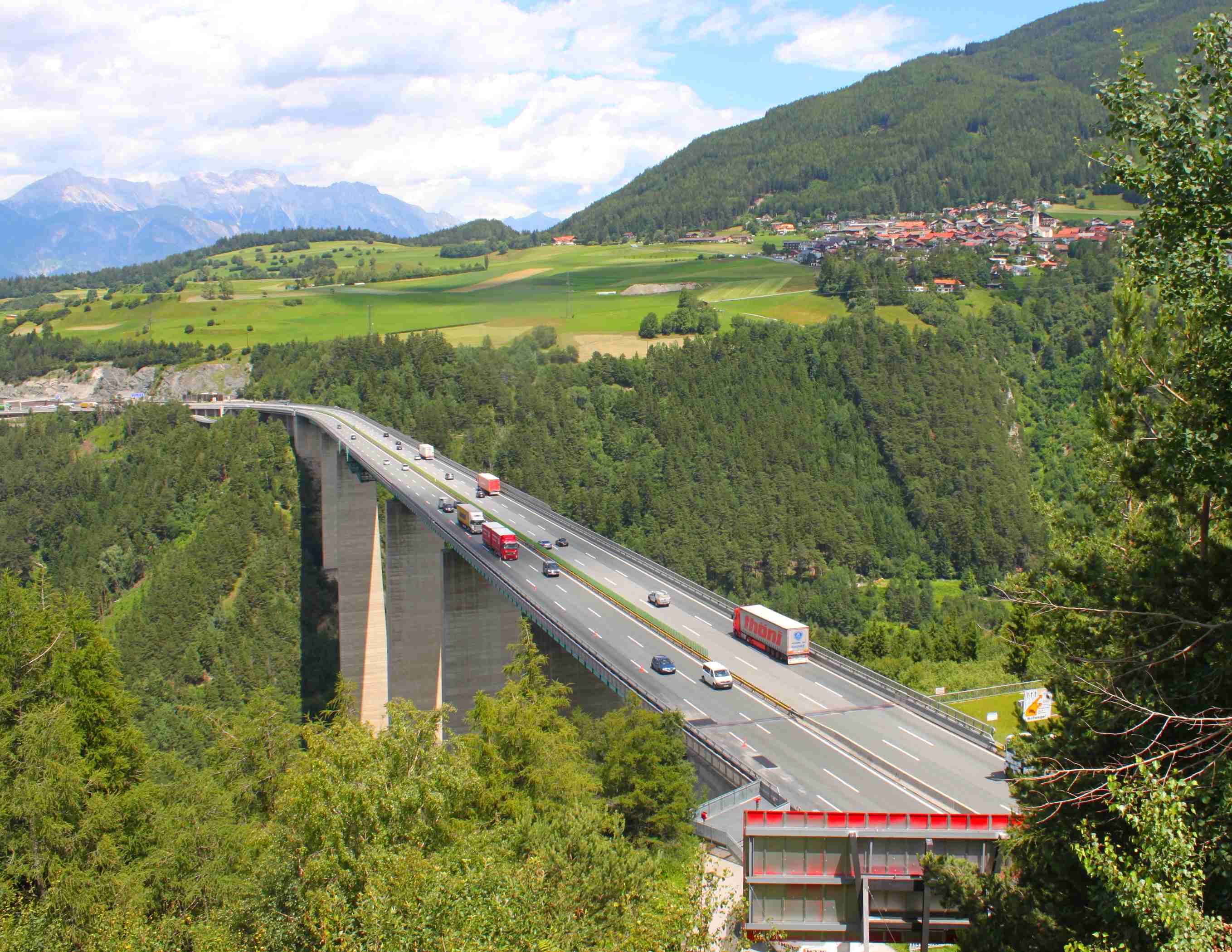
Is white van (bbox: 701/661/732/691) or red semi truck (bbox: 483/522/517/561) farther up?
red semi truck (bbox: 483/522/517/561)

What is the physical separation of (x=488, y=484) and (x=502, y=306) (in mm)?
76395

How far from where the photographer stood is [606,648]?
36906 millimetres

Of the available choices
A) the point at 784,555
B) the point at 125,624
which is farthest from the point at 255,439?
the point at 784,555

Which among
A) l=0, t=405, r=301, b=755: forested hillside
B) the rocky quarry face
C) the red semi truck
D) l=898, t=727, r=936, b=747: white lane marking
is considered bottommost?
l=0, t=405, r=301, b=755: forested hillside

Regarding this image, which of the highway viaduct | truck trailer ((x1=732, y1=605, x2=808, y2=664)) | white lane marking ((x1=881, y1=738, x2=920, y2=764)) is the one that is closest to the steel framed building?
the highway viaduct

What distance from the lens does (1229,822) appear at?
10.7m

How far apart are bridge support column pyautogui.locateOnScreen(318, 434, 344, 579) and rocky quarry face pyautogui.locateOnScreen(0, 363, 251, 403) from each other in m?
60.7

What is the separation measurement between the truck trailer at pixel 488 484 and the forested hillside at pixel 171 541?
19.3 m

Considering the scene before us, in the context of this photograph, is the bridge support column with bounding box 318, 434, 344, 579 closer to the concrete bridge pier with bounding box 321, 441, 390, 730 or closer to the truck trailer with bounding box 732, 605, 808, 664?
the concrete bridge pier with bounding box 321, 441, 390, 730

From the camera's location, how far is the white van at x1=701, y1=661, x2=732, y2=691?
33.4 metres

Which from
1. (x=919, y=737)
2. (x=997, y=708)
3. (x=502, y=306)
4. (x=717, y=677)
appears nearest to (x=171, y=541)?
(x=502, y=306)

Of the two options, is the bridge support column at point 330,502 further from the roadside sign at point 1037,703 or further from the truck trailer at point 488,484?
the roadside sign at point 1037,703

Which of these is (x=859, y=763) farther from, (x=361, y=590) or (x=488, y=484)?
(x=361, y=590)

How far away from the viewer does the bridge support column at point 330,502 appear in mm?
79250
